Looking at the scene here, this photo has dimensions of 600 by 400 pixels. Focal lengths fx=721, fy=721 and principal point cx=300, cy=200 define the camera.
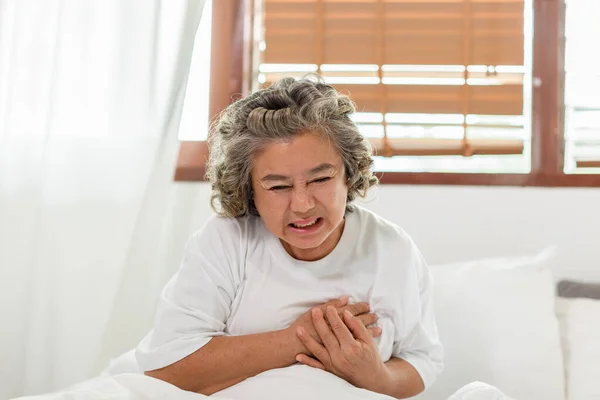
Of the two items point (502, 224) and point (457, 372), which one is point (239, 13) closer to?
point (502, 224)

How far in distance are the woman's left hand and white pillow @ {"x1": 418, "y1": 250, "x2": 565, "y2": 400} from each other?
1.44 feet

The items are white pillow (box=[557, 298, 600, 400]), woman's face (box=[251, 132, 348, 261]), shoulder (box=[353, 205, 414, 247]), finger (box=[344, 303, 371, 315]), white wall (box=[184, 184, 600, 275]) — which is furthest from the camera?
white wall (box=[184, 184, 600, 275])

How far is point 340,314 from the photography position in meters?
1.59

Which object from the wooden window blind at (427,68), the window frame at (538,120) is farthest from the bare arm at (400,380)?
the wooden window blind at (427,68)

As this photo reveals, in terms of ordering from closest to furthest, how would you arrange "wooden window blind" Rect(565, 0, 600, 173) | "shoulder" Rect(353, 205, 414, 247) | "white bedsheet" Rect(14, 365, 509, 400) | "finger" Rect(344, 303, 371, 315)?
1. "white bedsheet" Rect(14, 365, 509, 400)
2. "finger" Rect(344, 303, 371, 315)
3. "shoulder" Rect(353, 205, 414, 247)
4. "wooden window blind" Rect(565, 0, 600, 173)

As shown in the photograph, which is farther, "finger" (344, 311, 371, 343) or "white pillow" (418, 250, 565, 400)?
"white pillow" (418, 250, 565, 400)

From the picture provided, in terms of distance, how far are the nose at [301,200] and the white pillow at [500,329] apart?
672 mm

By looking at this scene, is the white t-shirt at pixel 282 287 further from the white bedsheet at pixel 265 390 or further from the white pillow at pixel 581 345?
the white pillow at pixel 581 345

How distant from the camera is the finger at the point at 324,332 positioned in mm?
1545

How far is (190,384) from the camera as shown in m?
1.57

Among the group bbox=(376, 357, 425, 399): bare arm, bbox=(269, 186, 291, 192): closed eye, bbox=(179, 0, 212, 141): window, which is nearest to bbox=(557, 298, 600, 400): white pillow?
bbox=(376, 357, 425, 399): bare arm

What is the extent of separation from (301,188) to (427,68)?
1169 mm

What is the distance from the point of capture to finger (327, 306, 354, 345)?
60.8 inches

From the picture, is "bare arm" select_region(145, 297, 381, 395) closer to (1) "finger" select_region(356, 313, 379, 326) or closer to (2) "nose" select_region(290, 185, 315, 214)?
(1) "finger" select_region(356, 313, 379, 326)
